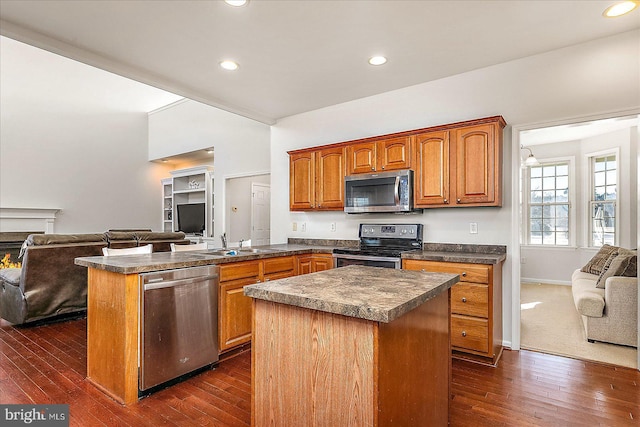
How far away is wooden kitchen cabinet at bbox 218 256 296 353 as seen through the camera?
2.99m

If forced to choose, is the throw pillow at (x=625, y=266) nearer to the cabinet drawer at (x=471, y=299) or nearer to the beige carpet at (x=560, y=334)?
the beige carpet at (x=560, y=334)

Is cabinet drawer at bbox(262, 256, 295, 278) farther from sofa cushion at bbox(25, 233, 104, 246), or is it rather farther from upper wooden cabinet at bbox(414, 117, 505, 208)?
sofa cushion at bbox(25, 233, 104, 246)

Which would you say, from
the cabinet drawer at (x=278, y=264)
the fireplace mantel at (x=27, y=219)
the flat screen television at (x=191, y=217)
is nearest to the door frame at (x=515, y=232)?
the cabinet drawer at (x=278, y=264)

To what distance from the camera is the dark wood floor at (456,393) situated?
7.00 ft

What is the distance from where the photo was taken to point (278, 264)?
141 inches

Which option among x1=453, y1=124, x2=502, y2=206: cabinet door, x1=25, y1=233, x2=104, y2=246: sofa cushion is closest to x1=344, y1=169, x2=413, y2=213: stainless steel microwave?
x1=453, y1=124, x2=502, y2=206: cabinet door

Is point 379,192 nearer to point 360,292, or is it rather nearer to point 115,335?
point 360,292

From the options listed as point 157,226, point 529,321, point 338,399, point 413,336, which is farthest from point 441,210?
point 157,226

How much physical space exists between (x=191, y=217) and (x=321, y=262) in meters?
4.77

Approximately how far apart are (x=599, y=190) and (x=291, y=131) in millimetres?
5505

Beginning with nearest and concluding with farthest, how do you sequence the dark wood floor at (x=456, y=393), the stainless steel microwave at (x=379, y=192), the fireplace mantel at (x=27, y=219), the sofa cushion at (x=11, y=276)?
the dark wood floor at (x=456, y=393) < the stainless steel microwave at (x=379, y=192) < the sofa cushion at (x=11, y=276) < the fireplace mantel at (x=27, y=219)

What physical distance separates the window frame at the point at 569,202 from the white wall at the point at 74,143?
760cm

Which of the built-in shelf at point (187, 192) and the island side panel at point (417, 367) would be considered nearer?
the island side panel at point (417, 367)

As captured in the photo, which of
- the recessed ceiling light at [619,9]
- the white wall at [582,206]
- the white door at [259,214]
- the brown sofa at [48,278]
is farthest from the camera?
the white door at [259,214]
